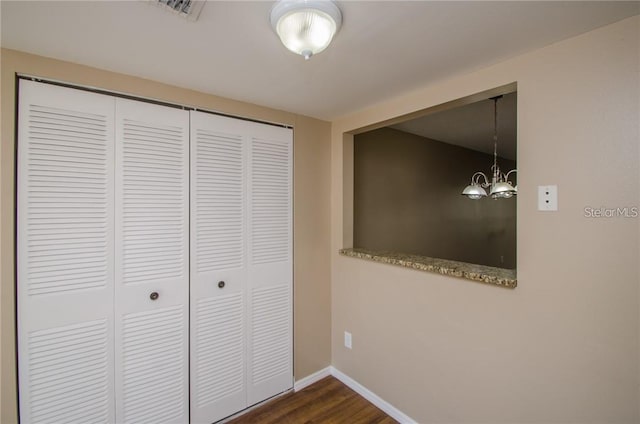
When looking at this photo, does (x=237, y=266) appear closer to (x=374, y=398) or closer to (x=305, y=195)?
(x=305, y=195)

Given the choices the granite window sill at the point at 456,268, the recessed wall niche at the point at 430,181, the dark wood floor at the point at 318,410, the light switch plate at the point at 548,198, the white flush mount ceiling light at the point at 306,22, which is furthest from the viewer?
the recessed wall niche at the point at 430,181

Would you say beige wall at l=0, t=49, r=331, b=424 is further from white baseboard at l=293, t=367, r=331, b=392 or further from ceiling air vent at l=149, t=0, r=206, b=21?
ceiling air vent at l=149, t=0, r=206, b=21

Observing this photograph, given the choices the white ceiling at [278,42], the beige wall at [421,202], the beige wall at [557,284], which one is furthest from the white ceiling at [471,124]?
the white ceiling at [278,42]

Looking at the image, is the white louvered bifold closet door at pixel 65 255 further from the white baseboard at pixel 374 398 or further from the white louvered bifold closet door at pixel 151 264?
the white baseboard at pixel 374 398

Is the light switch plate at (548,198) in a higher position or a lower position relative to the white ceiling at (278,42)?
lower

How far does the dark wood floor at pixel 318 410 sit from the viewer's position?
196 centimetres

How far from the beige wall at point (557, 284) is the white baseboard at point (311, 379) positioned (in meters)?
0.84

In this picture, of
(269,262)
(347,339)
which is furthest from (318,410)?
(269,262)

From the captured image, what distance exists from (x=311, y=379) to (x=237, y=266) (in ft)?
4.01

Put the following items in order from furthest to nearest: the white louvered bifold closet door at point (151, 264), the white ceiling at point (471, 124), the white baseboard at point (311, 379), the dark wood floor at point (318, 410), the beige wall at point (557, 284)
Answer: the white ceiling at point (471, 124), the white baseboard at point (311, 379), the dark wood floor at point (318, 410), the white louvered bifold closet door at point (151, 264), the beige wall at point (557, 284)

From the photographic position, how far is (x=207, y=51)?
1.36 meters

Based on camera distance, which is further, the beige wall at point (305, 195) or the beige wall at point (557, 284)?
the beige wall at point (305, 195)

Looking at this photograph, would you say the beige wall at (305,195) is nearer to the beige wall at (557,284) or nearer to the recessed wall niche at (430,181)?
the recessed wall niche at (430,181)

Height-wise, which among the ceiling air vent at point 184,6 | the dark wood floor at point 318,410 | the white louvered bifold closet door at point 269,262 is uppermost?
the ceiling air vent at point 184,6
